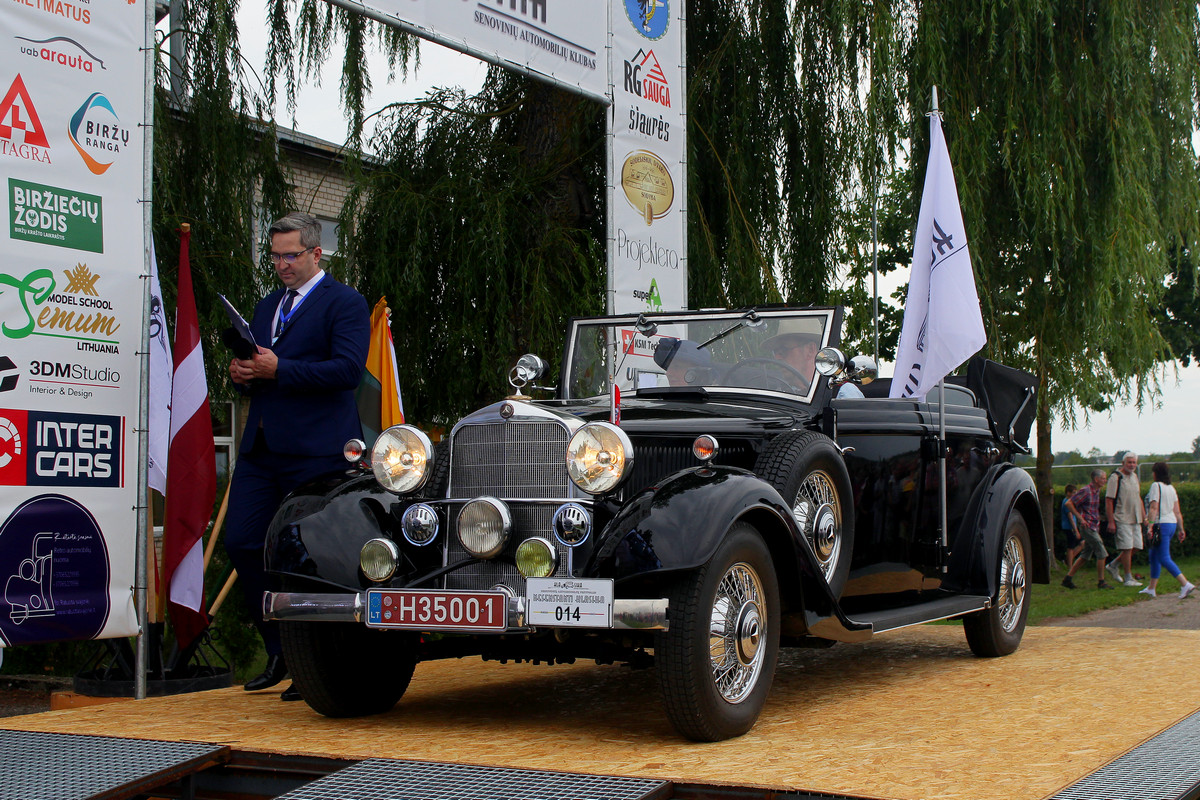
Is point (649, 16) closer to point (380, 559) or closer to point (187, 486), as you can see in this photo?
point (187, 486)

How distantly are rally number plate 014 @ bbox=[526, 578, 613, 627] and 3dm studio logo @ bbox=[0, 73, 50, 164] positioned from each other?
3.15 meters

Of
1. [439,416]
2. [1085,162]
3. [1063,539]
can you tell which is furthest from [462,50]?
[1063,539]

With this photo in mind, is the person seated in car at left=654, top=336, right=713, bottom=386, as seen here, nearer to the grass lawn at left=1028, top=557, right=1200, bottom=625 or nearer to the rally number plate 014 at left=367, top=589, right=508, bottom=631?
the rally number plate 014 at left=367, top=589, right=508, bottom=631

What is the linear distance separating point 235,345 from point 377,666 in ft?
4.67

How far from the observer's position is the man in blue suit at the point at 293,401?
17.5 feet

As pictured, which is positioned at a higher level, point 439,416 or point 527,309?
point 527,309

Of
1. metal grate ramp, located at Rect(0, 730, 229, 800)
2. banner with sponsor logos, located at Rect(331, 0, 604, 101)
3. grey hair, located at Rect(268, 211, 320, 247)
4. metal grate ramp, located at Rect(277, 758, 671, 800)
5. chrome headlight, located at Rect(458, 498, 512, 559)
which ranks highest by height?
banner with sponsor logos, located at Rect(331, 0, 604, 101)

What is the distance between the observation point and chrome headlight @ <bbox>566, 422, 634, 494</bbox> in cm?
439

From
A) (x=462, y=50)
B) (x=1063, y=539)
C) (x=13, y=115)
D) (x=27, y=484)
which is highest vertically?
(x=462, y=50)

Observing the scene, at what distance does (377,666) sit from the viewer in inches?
195

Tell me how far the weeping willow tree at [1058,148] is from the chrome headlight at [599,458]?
23.1 feet

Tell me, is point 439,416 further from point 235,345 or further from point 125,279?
point 235,345

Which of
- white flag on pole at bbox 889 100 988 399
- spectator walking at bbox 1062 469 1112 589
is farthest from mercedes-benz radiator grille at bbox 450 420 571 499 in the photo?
spectator walking at bbox 1062 469 1112 589

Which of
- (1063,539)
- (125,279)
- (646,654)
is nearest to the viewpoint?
→ (646,654)
